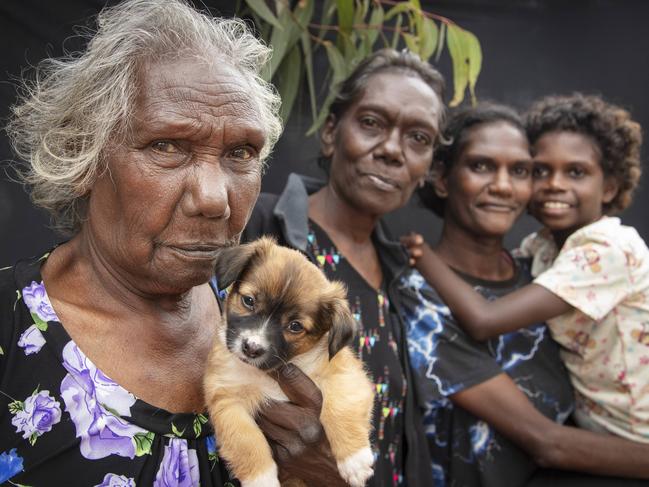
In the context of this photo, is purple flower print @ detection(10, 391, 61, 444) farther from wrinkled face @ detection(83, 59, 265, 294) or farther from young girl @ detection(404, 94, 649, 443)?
young girl @ detection(404, 94, 649, 443)

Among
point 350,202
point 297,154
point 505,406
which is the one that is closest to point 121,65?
point 350,202

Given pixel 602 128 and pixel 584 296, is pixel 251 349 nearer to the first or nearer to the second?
pixel 584 296

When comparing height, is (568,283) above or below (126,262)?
below

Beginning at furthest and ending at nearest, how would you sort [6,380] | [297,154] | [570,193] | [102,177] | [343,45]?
[297,154] → [343,45] → [570,193] → [102,177] → [6,380]

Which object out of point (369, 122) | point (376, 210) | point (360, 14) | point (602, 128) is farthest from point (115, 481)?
point (602, 128)

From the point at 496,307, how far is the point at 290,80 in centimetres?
183

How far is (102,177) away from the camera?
2029mm

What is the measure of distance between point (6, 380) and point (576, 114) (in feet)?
11.1

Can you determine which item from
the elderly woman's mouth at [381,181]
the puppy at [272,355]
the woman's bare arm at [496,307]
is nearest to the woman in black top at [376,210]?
the elderly woman's mouth at [381,181]

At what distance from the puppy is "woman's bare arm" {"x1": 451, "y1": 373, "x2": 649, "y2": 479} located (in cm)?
113

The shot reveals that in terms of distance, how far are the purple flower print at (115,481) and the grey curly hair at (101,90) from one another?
0.82 meters

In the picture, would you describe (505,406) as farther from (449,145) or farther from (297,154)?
(297,154)

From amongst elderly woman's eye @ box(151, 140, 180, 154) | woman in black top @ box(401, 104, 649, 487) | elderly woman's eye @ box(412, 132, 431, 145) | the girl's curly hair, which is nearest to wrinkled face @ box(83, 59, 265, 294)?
elderly woman's eye @ box(151, 140, 180, 154)

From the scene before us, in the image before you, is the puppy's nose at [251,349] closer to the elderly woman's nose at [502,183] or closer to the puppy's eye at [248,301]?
the puppy's eye at [248,301]
